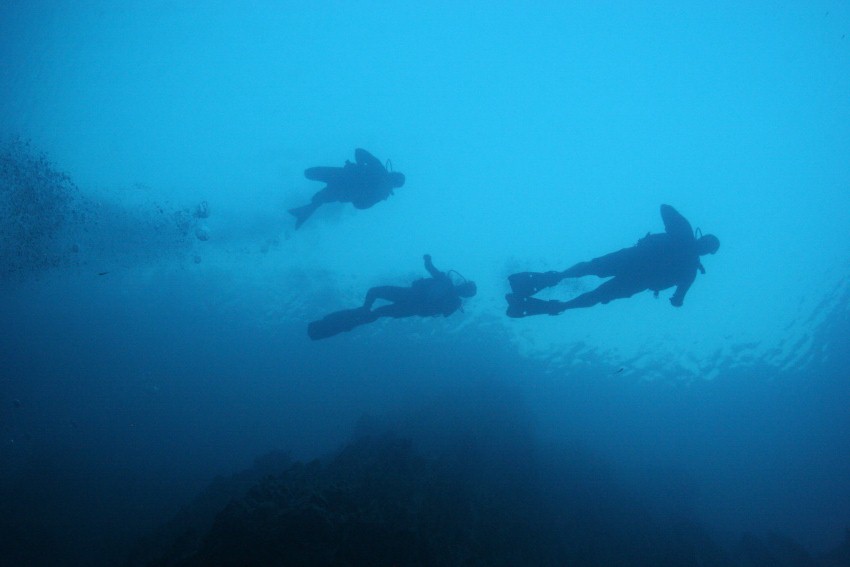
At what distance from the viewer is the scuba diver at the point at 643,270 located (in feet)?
23.6

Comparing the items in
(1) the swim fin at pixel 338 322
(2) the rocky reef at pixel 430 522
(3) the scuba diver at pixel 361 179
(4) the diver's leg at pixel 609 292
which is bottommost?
(2) the rocky reef at pixel 430 522

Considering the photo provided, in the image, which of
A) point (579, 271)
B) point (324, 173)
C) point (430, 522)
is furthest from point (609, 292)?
point (324, 173)

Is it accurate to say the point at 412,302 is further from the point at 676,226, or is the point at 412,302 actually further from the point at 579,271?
the point at 676,226

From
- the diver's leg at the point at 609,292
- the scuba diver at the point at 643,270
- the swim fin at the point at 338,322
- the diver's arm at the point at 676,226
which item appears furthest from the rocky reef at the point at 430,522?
the diver's arm at the point at 676,226

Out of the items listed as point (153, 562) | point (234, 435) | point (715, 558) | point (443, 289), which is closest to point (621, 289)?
point (443, 289)

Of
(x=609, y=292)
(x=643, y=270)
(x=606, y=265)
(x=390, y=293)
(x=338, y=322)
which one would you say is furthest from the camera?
(x=390, y=293)

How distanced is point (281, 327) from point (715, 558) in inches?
1535

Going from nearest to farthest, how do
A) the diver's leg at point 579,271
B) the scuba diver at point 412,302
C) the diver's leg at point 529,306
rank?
the diver's leg at point 579,271, the diver's leg at point 529,306, the scuba diver at point 412,302

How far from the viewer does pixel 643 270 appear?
7.50 m

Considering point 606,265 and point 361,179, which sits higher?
point 361,179

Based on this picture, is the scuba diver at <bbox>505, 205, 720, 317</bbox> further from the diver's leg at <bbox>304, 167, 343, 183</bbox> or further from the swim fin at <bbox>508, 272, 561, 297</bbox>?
the diver's leg at <bbox>304, 167, 343, 183</bbox>

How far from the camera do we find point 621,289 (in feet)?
25.6

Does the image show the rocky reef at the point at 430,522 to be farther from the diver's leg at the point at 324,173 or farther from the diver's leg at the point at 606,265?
the diver's leg at the point at 324,173

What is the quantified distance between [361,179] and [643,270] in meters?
7.25
